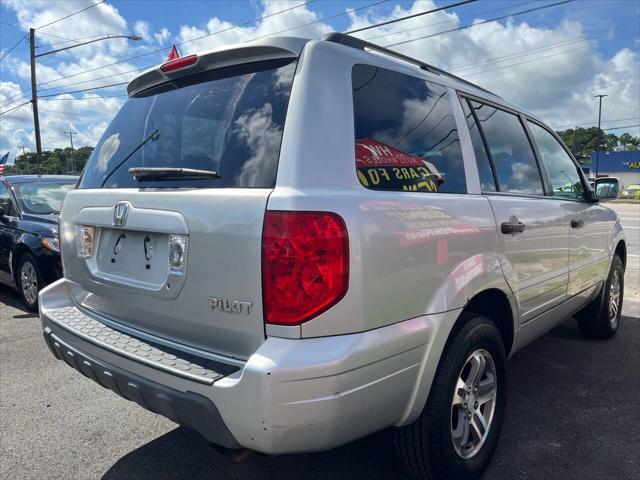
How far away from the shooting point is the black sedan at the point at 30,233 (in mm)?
5594

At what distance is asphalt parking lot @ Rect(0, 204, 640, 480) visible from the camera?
2.63 metres

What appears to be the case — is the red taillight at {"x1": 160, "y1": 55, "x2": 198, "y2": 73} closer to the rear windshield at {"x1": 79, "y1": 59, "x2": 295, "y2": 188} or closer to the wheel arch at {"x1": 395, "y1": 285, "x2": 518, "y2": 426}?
A: the rear windshield at {"x1": 79, "y1": 59, "x2": 295, "y2": 188}

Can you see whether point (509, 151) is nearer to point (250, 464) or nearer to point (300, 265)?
point (300, 265)

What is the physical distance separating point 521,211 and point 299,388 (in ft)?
6.21

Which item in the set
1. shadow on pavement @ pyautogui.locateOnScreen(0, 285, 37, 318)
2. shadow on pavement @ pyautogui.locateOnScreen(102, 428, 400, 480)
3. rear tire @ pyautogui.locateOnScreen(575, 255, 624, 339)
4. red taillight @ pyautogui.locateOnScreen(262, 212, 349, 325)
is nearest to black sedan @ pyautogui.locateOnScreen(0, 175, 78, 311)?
shadow on pavement @ pyautogui.locateOnScreen(0, 285, 37, 318)

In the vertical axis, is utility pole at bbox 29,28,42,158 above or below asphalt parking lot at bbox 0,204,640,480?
above

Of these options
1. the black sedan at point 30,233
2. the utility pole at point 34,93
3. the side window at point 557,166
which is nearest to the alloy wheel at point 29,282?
the black sedan at point 30,233

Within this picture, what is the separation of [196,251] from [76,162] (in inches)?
2774

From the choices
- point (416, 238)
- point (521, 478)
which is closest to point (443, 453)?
point (521, 478)

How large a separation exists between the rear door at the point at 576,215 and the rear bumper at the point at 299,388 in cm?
211

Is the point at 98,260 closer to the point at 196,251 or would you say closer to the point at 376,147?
the point at 196,251

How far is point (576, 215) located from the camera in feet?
12.4

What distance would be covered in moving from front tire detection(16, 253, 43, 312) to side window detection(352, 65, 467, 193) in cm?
485

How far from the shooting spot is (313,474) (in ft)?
8.51
